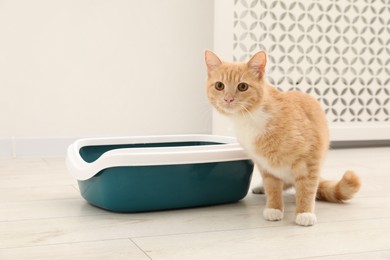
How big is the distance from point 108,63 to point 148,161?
4.11ft

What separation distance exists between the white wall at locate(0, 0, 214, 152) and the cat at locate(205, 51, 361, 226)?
1207 mm

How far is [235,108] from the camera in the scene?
4.05 ft

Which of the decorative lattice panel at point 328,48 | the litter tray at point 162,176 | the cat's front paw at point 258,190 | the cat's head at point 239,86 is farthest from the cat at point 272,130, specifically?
the decorative lattice panel at point 328,48

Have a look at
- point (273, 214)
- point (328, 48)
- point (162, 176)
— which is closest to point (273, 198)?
point (273, 214)

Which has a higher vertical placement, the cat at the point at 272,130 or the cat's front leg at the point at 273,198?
the cat at the point at 272,130

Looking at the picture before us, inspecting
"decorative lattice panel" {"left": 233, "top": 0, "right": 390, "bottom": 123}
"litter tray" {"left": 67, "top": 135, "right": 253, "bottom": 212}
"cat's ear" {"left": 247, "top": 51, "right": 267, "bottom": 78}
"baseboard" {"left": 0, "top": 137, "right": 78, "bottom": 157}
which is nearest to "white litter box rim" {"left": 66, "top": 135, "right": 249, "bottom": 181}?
"litter tray" {"left": 67, "top": 135, "right": 253, "bottom": 212}

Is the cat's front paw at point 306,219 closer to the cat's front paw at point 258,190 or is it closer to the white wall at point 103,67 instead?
the cat's front paw at point 258,190

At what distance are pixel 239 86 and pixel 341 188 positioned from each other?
1.40 feet

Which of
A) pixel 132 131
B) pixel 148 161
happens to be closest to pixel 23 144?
pixel 132 131

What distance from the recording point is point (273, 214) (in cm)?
125

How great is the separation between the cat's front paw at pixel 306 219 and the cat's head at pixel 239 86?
0.92 ft

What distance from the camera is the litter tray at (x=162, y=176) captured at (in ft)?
4.16

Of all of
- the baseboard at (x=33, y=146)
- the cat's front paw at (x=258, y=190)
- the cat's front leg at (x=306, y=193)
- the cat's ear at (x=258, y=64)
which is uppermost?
the cat's ear at (x=258, y=64)

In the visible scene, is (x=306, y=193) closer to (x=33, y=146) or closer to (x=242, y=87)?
(x=242, y=87)
